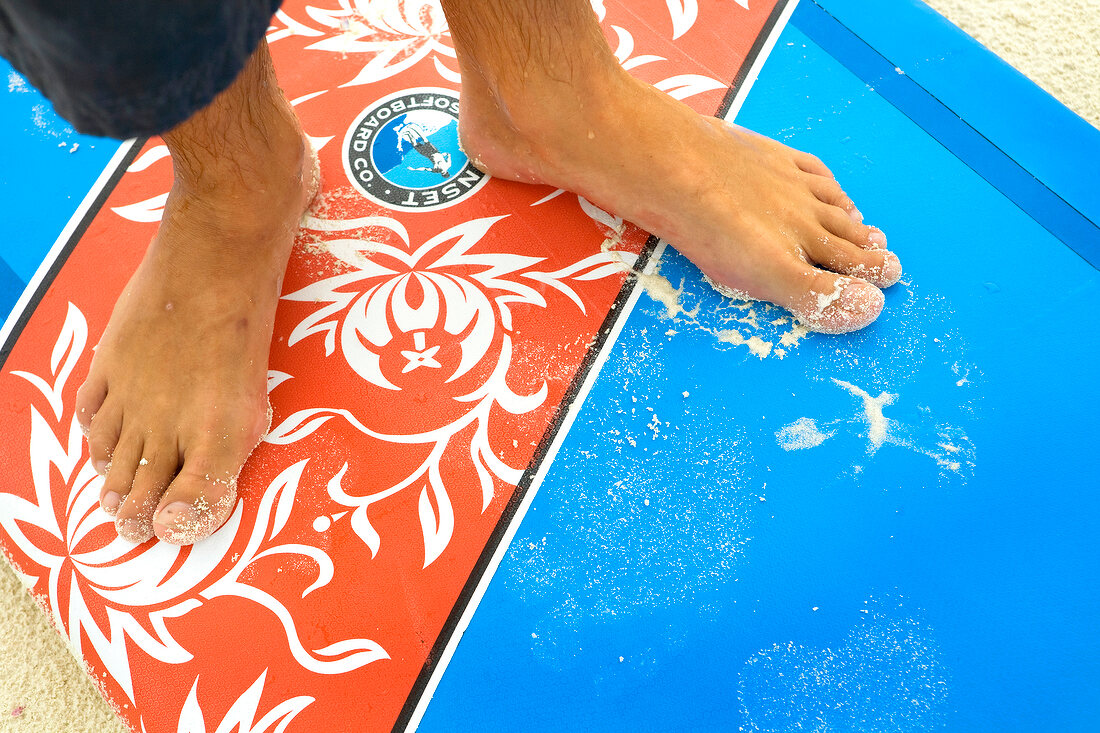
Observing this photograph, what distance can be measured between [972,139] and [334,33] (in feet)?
2.60

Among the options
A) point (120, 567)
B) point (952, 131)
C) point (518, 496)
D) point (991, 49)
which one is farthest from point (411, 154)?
point (991, 49)

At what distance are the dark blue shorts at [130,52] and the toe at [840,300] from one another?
539 mm

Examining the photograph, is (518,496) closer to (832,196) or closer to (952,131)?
(832,196)

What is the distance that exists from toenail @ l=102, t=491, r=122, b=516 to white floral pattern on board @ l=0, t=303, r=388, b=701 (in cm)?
4

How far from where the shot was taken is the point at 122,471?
64 centimetres

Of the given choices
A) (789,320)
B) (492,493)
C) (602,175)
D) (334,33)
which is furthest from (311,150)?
(789,320)

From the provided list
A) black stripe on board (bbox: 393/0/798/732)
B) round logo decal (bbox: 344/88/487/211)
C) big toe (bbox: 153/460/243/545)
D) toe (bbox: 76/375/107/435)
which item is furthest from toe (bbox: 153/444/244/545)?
round logo decal (bbox: 344/88/487/211)

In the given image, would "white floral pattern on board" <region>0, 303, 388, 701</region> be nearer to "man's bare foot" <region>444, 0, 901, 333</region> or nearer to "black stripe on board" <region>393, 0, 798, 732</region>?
"black stripe on board" <region>393, 0, 798, 732</region>

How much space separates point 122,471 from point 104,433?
0.04 m

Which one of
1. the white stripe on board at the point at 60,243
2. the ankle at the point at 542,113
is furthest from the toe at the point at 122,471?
the ankle at the point at 542,113

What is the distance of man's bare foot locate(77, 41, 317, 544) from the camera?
627mm

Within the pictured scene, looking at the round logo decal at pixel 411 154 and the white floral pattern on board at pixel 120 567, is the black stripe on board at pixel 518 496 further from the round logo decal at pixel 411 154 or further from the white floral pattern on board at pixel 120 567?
the round logo decal at pixel 411 154

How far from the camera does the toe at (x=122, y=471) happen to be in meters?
0.64

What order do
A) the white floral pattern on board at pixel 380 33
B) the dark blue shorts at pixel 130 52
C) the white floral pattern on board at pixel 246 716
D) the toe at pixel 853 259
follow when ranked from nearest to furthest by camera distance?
the dark blue shorts at pixel 130 52 → the white floral pattern on board at pixel 246 716 → the toe at pixel 853 259 → the white floral pattern on board at pixel 380 33
